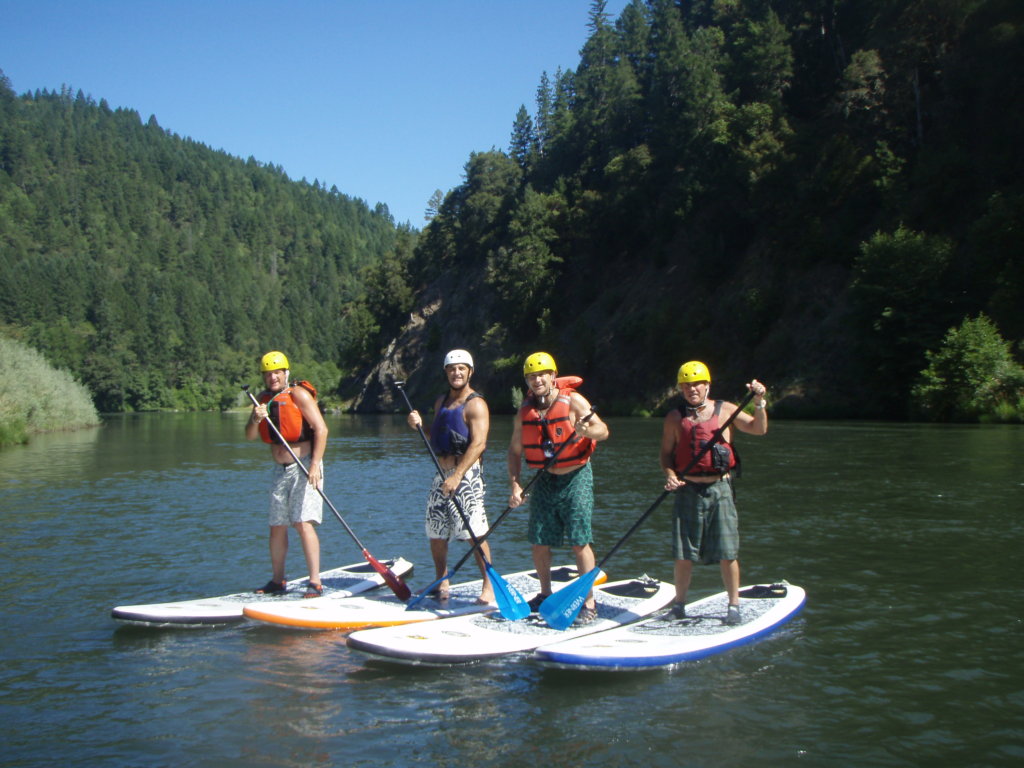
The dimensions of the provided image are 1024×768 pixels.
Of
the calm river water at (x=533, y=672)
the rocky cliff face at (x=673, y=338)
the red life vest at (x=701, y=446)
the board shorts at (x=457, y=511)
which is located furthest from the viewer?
the rocky cliff face at (x=673, y=338)

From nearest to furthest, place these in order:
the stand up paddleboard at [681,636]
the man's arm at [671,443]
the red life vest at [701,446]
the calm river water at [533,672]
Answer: the calm river water at [533,672] < the stand up paddleboard at [681,636] < the red life vest at [701,446] < the man's arm at [671,443]

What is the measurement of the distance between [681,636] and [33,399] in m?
41.7

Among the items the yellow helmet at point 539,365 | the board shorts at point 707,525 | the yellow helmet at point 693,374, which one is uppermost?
the yellow helmet at point 539,365

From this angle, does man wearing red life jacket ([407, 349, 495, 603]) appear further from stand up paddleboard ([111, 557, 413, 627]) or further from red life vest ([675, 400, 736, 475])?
red life vest ([675, 400, 736, 475])

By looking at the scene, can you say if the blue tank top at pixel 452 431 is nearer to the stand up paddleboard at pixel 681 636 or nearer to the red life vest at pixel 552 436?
the red life vest at pixel 552 436

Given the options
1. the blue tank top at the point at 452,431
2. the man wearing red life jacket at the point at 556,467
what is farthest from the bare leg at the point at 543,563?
the blue tank top at the point at 452,431

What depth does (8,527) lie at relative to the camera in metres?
15.0

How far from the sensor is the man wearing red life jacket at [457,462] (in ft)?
28.4

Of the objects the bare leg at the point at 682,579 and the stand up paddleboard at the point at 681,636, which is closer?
the stand up paddleboard at the point at 681,636

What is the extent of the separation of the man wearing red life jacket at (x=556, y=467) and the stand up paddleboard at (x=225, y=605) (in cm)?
226

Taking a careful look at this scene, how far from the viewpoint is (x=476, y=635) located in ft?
25.2

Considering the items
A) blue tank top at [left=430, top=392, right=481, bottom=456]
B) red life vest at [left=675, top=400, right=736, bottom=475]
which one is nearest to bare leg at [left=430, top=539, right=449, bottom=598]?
blue tank top at [left=430, top=392, right=481, bottom=456]

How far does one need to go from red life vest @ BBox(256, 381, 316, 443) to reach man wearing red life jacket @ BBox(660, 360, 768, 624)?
3.68 metres

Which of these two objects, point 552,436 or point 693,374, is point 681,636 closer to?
point 552,436
